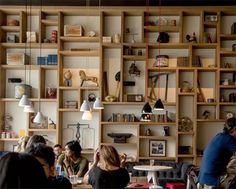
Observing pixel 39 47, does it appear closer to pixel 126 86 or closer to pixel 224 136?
pixel 126 86

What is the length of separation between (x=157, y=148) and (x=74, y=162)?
2762 mm

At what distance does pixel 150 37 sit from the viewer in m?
8.37

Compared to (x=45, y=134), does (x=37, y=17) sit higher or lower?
higher

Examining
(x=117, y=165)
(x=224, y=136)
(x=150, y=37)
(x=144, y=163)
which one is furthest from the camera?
(x=150, y=37)

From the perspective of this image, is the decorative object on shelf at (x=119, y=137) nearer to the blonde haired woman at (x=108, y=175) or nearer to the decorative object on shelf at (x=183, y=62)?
the decorative object on shelf at (x=183, y=62)

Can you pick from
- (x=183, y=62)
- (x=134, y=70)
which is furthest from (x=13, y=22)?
(x=183, y=62)

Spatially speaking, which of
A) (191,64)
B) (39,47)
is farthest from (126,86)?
(39,47)

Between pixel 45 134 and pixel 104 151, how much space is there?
4.23m

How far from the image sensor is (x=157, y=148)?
826 cm

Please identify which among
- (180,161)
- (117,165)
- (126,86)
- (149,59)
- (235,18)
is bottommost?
(180,161)

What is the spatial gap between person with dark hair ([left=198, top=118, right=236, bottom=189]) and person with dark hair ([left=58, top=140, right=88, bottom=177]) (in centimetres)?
164

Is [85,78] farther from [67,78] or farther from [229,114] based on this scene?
[229,114]

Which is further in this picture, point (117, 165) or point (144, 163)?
point (144, 163)

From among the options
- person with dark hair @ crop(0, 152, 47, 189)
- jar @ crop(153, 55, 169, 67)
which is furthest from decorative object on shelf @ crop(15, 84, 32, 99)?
person with dark hair @ crop(0, 152, 47, 189)
